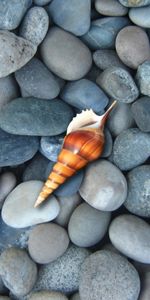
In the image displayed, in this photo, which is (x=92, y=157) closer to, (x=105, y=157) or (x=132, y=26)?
(x=105, y=157)

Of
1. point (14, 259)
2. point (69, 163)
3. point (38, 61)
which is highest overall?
point (38, 61)

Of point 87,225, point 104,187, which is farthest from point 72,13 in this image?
point 87,225

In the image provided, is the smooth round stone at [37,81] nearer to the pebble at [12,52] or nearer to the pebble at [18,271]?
the pebble at [12,52]

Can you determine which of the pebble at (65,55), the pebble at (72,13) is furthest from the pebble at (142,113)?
the pebble at (72,13)

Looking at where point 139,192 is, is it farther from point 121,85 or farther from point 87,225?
point 121,85

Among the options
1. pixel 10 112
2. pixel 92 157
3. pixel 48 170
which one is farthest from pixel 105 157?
pixel 10 112

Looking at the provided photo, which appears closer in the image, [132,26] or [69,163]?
[69,163]
